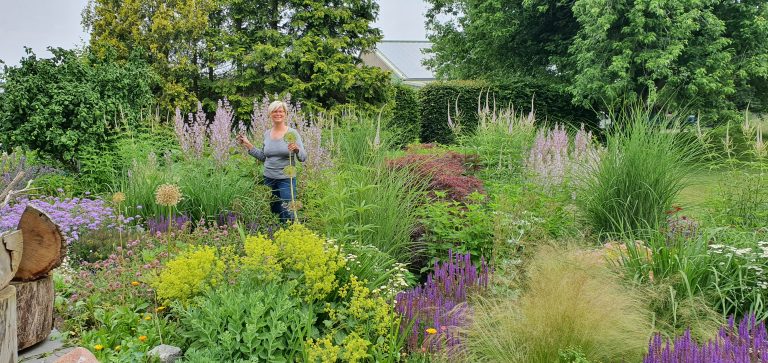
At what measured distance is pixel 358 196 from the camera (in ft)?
15.3

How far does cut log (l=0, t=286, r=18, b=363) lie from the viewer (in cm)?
271

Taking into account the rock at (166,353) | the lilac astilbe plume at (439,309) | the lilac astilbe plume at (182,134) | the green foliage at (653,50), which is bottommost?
the rock at (166,353)

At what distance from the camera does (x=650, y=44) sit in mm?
15414

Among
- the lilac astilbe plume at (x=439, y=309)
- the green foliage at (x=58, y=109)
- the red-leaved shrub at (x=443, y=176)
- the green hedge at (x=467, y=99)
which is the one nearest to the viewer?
the lilac astilbe plume at (x=439, y=309)

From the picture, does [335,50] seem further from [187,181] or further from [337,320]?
[337,320]

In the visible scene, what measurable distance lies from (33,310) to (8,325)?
1.29 ft

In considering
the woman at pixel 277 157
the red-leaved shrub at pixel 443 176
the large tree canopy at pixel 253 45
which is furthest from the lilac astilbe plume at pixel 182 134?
the large tree canopy at pixel 253 45

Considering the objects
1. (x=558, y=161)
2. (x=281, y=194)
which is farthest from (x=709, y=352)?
(x=281, y=194)

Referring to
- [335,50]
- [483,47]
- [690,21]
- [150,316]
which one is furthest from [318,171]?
[483,47]

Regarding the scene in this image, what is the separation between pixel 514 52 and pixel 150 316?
18.3m

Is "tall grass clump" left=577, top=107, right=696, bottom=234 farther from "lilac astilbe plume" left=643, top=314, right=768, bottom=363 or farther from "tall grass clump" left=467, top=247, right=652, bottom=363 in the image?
"lilac astilbe plume" left=643, top=314, right=768, bottom=363

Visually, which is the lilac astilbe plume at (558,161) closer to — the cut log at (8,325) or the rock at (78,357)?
the rock at (78,357)

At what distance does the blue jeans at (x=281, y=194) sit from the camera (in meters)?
5.72

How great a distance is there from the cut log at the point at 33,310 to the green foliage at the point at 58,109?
456 centimetres
